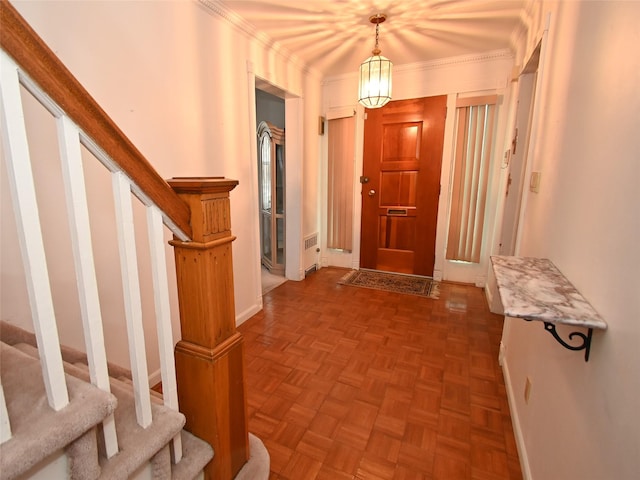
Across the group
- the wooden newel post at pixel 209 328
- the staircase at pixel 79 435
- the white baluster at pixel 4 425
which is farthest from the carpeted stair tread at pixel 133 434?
the white baluster at pixel 4 425

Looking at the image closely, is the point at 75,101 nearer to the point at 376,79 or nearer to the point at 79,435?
the point at 79,435

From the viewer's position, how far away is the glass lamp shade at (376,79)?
236 centimetres

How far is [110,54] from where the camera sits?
1505 mm

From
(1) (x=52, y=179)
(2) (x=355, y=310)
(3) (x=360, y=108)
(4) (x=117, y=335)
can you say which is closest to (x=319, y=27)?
(3) (x=360, y=108)

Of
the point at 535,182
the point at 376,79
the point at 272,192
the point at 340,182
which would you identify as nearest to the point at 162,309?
the point at 535,182

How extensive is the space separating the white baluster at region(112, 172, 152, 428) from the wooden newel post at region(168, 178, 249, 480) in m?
0.15

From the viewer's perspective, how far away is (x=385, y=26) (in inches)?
96.3

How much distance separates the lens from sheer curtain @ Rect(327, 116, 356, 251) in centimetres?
376

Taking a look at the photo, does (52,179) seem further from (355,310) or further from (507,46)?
(507,46)

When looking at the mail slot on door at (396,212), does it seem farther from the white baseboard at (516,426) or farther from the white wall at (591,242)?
the white wall at (591,242)

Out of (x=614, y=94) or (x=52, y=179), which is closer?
(x=614, y=94)

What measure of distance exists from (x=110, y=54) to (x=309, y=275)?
281 centimetres

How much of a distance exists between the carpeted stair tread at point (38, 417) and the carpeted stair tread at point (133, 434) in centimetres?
16

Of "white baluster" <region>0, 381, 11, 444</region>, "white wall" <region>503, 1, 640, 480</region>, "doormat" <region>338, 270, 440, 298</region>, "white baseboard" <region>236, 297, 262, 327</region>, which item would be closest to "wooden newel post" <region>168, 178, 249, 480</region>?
"white baluster" <region>0, 381, 11, 444</region>
